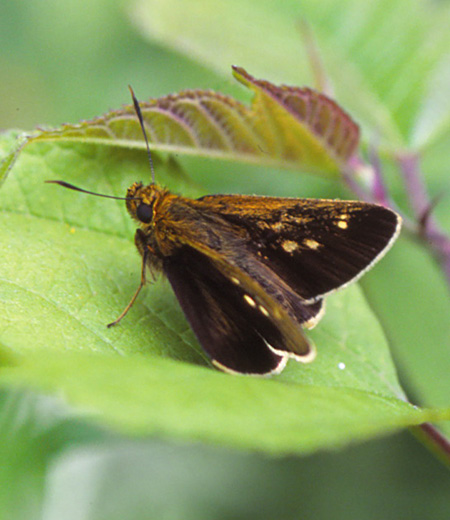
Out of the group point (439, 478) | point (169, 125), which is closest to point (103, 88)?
point (169, 125)

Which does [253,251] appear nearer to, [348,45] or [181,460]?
[181,460]

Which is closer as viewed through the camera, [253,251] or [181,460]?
[253,251]

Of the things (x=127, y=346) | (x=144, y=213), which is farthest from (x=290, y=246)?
(x=127, y=346)

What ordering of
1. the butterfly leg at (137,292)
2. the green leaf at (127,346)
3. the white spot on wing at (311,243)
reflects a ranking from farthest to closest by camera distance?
1. the white spot on wing at (311,243)
2. the butterfly leg at (137,292)
3. the green leaf at (127,346)

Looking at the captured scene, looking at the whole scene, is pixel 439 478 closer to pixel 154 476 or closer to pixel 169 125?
pixel 154 476

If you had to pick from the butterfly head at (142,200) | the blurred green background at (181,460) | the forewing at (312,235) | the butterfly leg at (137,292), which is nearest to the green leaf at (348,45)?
the blurred green background at (181,460)

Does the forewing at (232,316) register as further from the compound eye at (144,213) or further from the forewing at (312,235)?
the forewing at (312,235)

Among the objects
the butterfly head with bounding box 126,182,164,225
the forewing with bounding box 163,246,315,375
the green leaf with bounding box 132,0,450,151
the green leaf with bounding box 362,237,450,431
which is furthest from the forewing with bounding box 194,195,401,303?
the green leaf with bounding box 132,0,450,151
